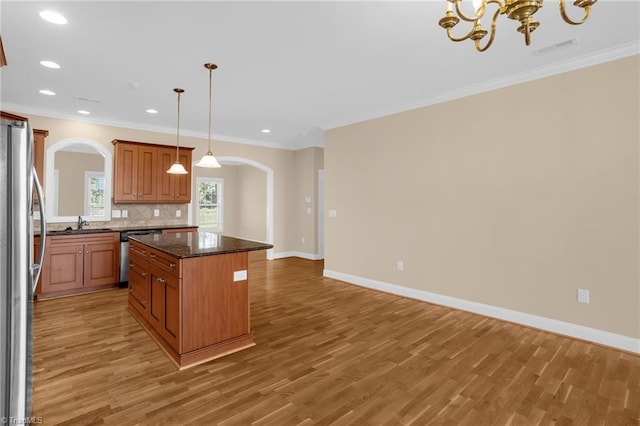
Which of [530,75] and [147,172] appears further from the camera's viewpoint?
[147,172]

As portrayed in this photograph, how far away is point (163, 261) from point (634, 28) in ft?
14.4

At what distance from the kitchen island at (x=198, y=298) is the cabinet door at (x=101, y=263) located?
2.19 metres

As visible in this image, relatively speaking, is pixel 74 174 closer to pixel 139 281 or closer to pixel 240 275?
pixel 139 281

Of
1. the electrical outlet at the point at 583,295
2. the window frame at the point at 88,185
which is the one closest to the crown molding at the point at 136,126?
the window frame at the point at 88,185

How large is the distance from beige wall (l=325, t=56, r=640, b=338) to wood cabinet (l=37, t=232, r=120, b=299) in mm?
3864

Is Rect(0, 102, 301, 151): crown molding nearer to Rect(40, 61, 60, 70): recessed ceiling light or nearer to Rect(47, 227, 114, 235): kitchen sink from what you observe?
Rect(47, 227, 114, 235): kitchen sink

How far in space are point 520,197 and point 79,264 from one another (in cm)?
581

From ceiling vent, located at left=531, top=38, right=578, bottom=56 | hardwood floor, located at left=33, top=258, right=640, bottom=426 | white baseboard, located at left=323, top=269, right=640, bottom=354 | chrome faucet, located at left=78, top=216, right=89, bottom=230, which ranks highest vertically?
ceiling vent, located at left=531, top=38, right=578, bottom=56

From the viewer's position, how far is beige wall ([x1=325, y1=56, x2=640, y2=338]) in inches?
118

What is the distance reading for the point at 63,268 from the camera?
452 centimetres

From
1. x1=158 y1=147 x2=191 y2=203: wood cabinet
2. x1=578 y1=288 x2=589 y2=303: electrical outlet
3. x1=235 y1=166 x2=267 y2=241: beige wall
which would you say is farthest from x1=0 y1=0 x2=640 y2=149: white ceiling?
x1=235 y1=166 x2=267 y2=241: beige wall

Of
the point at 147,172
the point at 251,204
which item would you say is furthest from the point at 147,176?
the point at 251,204

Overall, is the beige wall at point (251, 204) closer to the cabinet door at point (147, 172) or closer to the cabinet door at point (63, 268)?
the cabinet door at point (147, 172)

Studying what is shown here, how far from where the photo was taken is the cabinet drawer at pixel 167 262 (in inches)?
103
